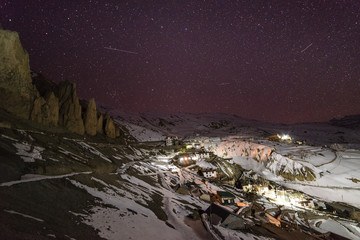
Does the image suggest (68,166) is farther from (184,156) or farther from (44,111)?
(184,156)

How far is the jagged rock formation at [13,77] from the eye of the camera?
4591 cm

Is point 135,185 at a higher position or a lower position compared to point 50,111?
lower

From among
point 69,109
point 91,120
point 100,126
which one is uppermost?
point 69,109

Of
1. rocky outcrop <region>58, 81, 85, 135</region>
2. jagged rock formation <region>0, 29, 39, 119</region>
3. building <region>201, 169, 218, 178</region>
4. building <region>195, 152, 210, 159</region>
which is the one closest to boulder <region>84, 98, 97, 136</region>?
rocky outcrop <region>58, 81, 85, 135</region>

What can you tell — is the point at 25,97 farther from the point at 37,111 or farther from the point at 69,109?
the point at 69,109

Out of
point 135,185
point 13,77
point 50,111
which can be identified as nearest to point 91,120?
point 50,111

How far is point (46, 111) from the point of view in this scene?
2153 inches

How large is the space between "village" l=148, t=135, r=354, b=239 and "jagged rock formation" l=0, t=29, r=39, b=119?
155 feet

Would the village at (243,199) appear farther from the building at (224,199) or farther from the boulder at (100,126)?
the boulder at (100,126)

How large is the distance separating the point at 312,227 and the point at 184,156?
5729cm

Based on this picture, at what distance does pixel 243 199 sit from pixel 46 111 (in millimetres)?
69812

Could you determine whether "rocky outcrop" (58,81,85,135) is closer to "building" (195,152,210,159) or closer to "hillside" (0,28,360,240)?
"hillside" (0,28,360,240)

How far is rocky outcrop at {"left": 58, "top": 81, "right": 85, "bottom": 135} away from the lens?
2525 inches

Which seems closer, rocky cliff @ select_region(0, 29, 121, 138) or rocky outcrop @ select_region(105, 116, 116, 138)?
rocky cliff @ select_region(0, 29, 121, 138)
